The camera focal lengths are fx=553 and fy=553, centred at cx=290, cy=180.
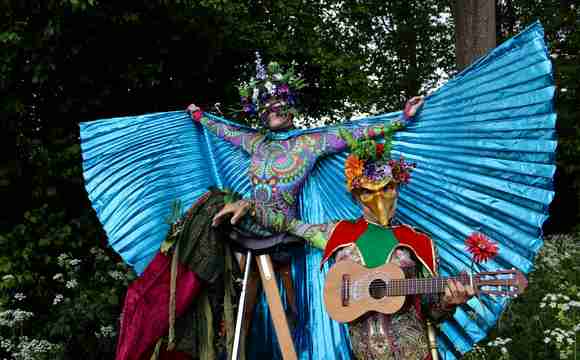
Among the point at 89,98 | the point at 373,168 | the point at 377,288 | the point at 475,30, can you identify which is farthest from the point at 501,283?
the point at 89,98

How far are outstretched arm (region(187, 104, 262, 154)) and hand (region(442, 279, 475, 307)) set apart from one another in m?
1.45

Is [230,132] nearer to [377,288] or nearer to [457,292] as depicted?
[377,288]

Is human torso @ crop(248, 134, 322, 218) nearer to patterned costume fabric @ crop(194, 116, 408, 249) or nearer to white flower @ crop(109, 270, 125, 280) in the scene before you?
patterned costume fabric @ crop(194, 116, 408, 249)

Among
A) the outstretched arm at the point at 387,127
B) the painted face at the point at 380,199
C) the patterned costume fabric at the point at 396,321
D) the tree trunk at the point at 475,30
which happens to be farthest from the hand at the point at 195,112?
the tree trunk at the point at 475,30

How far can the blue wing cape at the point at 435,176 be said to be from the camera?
2.55 m

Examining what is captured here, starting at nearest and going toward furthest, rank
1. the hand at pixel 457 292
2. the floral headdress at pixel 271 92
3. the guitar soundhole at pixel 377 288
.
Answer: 1. the hand at pixel 457 292
2. the guitar soundhole at pixel 377 288
3. the floral headdress at pixel 271 92

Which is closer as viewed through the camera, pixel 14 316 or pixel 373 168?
pixel 373 168

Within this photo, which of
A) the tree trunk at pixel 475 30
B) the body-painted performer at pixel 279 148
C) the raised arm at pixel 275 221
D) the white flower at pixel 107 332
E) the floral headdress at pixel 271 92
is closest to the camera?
the raised arm at pixel 275 221

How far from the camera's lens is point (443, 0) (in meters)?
12.1

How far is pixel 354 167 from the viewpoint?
2.55m

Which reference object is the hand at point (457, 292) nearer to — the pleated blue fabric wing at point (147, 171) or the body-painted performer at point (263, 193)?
the body-painted performer at point (263, 193)

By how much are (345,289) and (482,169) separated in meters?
0.93

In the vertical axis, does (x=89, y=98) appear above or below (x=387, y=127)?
above

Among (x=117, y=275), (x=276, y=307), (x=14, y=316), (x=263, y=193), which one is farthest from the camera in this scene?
(x=117, y=275)
